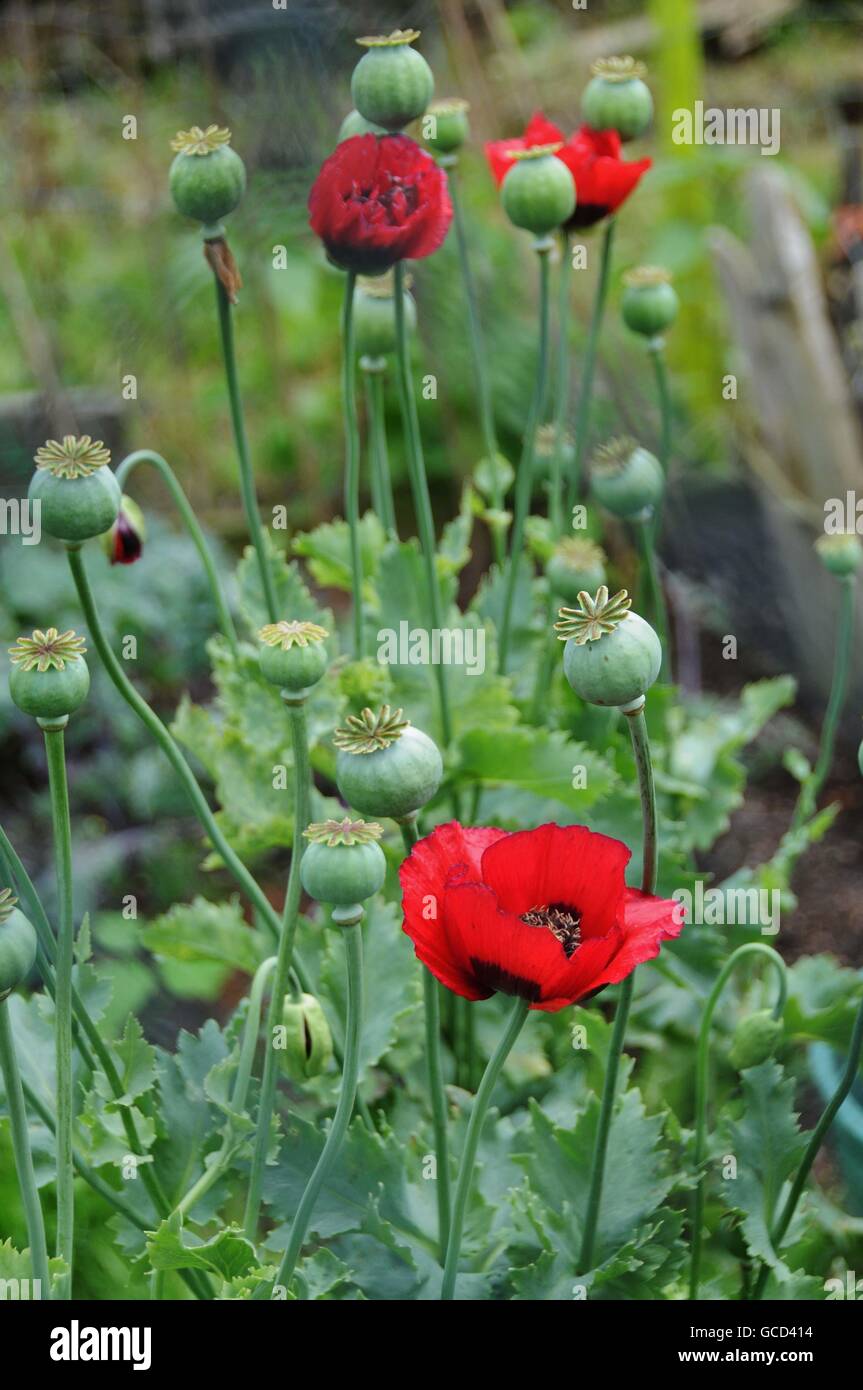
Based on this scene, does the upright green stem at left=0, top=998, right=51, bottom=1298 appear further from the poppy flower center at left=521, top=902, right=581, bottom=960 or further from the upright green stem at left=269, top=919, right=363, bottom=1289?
the poppy flower center at left=521, top=902, right=581, bottom=960

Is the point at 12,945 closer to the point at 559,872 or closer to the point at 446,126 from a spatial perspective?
the point at 559,872

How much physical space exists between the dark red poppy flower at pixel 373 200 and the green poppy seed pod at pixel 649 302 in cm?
22

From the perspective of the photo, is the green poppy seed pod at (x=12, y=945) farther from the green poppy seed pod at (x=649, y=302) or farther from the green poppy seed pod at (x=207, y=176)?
the green poppy seed pod at (x=649, y=302)

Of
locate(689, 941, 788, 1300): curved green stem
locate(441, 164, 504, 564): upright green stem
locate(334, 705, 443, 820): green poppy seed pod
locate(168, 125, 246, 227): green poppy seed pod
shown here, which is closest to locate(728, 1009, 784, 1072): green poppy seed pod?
locate(689, 941, 788, 1300): curved green stem

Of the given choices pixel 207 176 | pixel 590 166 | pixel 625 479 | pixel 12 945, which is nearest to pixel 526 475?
pixel 625 479

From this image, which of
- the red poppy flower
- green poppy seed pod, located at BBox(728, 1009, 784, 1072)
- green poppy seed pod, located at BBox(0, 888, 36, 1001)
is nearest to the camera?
green poppy seed pod, located at BBox(0, 888, 36, 1001)

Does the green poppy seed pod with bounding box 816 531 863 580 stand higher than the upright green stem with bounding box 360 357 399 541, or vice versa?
the upright green stem with bounding box 360 357 399 541

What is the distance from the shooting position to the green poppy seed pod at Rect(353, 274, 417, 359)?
0.98 meters

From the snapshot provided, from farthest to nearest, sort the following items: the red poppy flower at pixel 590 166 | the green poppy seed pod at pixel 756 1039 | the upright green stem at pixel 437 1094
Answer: the red poppy flower at pixel 590 166 → the green poppy seed pod at pixel 756 1039 → the upright green stem at pixel 437 1094

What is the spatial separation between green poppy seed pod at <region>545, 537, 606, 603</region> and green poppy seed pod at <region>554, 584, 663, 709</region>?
336mm

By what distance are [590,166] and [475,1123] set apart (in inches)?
22.8

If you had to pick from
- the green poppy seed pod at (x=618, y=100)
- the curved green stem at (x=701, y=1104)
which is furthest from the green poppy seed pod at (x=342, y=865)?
the green poppy seed pod at (x=618, y=100)

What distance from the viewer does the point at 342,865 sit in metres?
0.60

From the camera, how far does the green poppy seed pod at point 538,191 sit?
854mm
